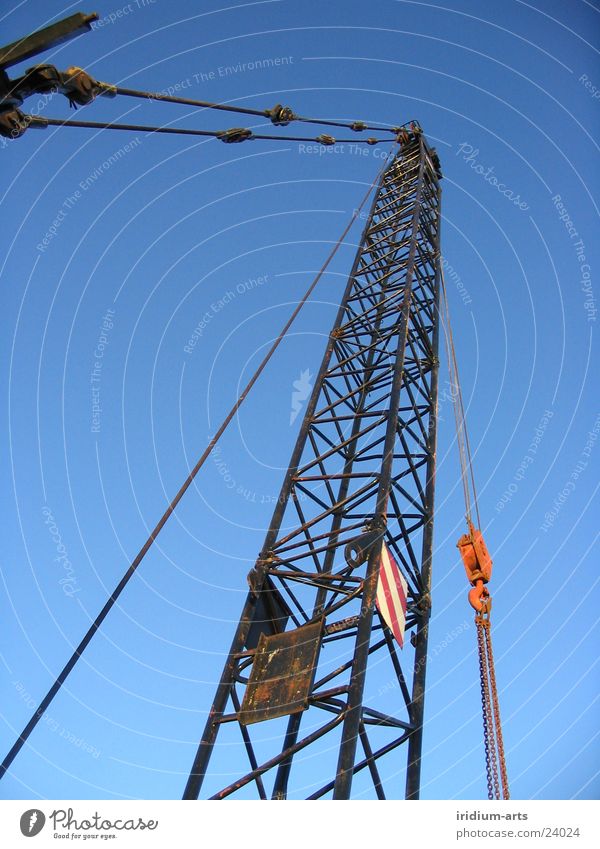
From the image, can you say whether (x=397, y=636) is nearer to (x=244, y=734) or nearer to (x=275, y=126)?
(x=244, y=734)

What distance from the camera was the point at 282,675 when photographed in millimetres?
8164

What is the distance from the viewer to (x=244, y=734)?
830 centimetres

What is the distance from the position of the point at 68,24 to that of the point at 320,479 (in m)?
7.02

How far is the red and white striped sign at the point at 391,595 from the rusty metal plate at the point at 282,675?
0.91 m

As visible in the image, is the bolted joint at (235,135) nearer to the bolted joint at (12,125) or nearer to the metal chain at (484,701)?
the bolted joint at (12,125)

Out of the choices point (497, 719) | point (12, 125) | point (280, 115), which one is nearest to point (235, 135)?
point (280, 115)

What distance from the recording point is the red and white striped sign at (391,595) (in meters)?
8.74

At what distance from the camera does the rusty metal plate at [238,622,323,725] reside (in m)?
7.86

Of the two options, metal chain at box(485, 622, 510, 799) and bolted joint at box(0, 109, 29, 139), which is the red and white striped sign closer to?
metal chain at box(485, 622, 510, 799)

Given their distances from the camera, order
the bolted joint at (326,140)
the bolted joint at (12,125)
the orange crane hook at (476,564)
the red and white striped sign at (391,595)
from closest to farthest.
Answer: the bolted joint at (12,125) → the red and white striped sign at (391,595) → the orange crane hook at (476,564) → the bolted joint at (326,140)

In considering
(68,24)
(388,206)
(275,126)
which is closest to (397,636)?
(68,24)

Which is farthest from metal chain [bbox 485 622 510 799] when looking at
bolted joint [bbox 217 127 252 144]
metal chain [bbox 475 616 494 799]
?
bolted joint [bbox 217 127 252 144]

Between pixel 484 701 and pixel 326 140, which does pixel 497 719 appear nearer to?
pixel 484 701

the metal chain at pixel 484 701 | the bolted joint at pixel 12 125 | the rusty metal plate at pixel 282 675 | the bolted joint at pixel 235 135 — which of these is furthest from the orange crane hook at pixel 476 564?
the bolted joint at pixel 12 125
